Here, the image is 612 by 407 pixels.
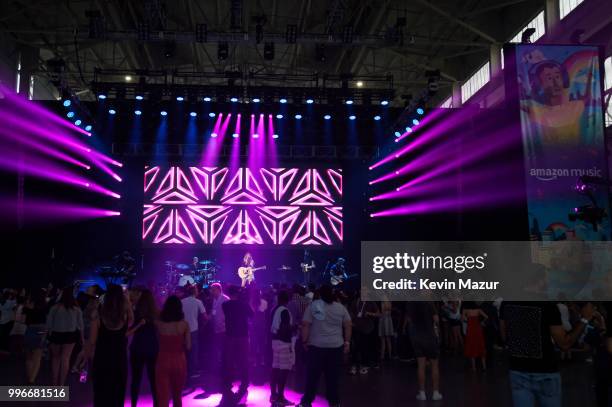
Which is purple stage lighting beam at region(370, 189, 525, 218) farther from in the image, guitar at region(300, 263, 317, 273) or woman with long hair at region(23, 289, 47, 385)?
woman with long hair at region(23, 289, 47, 385)

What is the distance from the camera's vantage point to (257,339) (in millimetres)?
9133

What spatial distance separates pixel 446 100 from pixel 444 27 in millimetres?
3925

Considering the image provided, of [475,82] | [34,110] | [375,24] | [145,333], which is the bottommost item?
[145,333]

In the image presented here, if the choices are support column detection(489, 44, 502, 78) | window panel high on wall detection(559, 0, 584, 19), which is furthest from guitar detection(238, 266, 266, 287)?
window panel high on wall detection(559, 0, 584, 19)

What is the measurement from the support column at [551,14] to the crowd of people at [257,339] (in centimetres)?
756

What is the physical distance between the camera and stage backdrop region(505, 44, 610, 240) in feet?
27.9

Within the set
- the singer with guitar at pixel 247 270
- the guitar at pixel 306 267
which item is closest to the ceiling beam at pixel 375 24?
the guitar at pixel 306 267

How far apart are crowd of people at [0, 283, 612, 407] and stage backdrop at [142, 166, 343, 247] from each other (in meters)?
6.10

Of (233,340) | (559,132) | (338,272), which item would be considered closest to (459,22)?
(559,132)

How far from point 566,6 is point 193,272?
1220cm

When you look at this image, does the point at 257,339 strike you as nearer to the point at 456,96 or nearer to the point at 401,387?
the point at 401,387

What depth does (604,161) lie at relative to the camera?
27.9ft

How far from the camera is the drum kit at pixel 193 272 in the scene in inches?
637

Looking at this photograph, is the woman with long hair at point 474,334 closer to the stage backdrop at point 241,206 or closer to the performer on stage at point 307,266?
the stage backdrop at point 241,206
